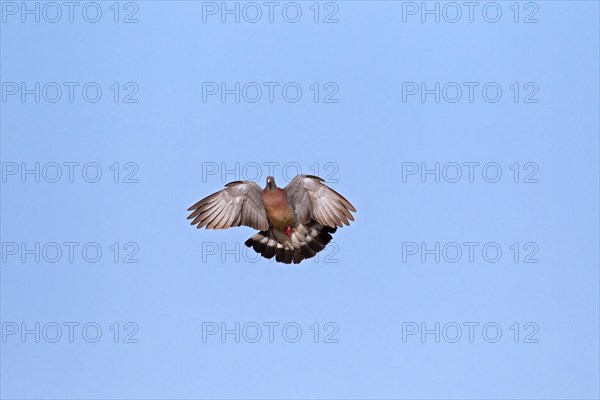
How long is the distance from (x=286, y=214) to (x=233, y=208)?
118cm

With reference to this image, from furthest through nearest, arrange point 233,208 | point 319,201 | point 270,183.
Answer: point 233,208 < point 319,201 < point 270,183

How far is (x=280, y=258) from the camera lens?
3012 cm

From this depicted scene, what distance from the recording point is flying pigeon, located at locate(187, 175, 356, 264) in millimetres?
29578

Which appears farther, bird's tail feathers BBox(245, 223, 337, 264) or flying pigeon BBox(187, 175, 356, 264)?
bird's tail feathers BBox(245, 223, 337, 264)

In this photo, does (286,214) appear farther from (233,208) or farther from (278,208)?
(233,208)

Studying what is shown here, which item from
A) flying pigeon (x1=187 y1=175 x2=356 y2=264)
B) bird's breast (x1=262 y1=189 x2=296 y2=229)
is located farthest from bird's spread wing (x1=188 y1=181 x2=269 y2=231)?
bird's breast (x1=262 y1=189 x2=296 y2=229)

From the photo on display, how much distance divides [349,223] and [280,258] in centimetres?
159

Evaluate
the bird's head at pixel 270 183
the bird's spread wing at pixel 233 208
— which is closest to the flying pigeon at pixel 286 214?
the bird's spread wing at pixel 233 208

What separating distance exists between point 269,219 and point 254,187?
27.0 inches

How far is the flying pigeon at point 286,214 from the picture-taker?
29578 millimetres

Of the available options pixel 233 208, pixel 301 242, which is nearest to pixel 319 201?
pixel 301 242

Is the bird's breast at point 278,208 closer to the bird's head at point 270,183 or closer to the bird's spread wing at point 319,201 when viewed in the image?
the bird's head at point 270,183

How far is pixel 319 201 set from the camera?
29688mm

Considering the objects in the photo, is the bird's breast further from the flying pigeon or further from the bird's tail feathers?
the bird's tail feathers
